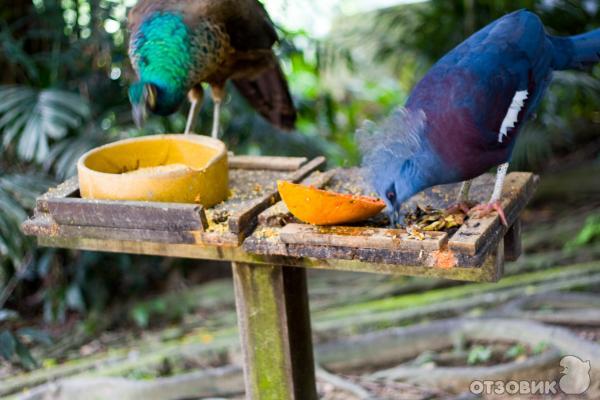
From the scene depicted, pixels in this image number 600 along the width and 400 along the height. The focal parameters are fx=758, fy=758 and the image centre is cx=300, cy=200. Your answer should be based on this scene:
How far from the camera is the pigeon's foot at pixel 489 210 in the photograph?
6.98 ft

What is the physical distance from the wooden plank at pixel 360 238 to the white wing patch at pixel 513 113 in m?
0.47

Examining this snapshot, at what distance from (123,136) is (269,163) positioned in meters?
1.78

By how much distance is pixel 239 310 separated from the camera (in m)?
2.51

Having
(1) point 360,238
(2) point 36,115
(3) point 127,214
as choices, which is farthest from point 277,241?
(2) point 36,115

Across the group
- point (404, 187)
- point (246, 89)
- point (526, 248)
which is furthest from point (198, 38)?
point (526, 248)

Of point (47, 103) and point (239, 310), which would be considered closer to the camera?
point (239, 310)

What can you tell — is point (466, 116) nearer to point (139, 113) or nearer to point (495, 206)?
point (495, 206)

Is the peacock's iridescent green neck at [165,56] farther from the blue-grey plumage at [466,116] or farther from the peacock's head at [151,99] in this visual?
the blue-grey plumage at [466,116]

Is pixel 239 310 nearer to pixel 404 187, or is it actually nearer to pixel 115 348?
pixel 404 187

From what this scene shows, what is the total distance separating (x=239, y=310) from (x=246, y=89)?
1424 millimetres

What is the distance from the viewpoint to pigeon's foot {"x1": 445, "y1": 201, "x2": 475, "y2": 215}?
220cm

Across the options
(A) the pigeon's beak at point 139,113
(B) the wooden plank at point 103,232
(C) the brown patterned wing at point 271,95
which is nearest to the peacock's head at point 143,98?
(A) the pigeon's beak at point 139,113

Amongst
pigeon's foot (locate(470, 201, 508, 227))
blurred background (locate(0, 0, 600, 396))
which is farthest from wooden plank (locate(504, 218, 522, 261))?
blurred background (locate(0, 0, 600, 396))

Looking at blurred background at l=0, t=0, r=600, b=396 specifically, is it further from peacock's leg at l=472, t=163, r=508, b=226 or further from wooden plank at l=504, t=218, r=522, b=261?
peacock's leg at l=472, t=163, r=508, b=226
